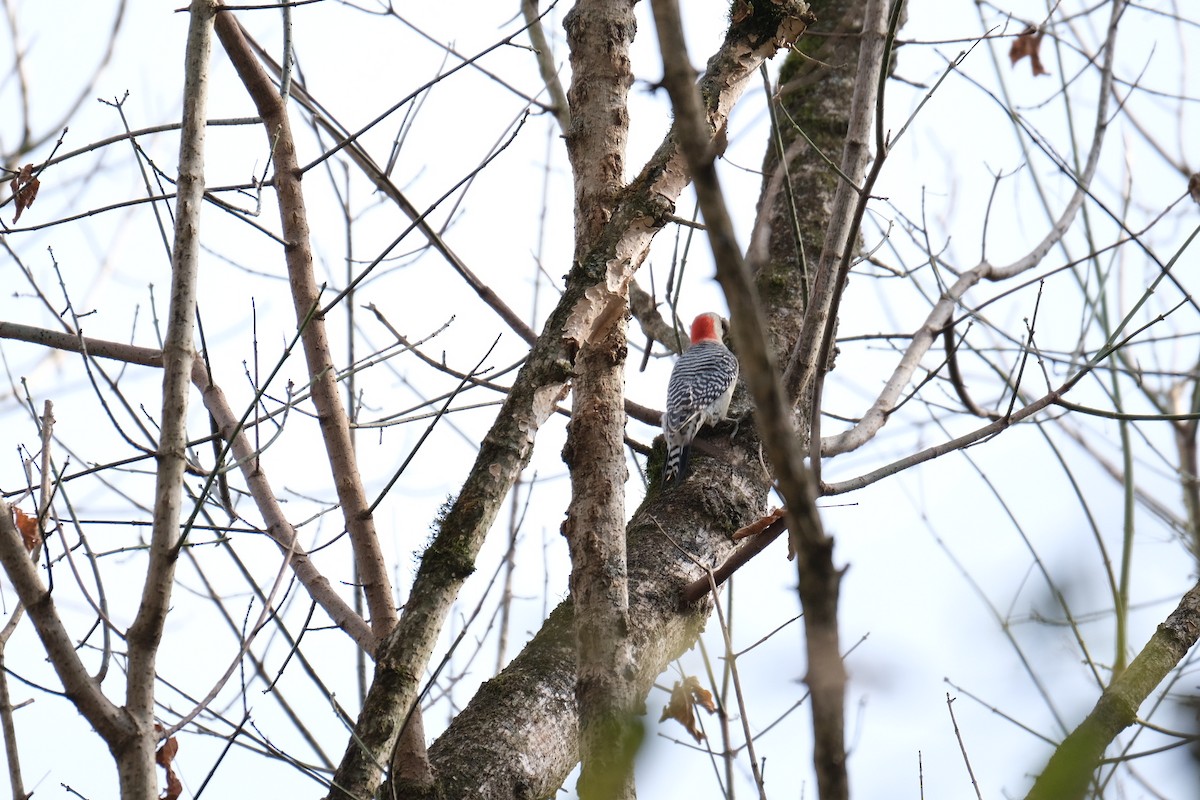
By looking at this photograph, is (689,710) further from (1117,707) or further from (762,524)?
(1117,707)

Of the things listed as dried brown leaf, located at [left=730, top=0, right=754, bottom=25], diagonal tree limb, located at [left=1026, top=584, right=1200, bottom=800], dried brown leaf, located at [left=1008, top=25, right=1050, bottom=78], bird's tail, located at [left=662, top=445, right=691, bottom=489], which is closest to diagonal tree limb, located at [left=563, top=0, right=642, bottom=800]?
dried brown leaf, located at [left=730, top=0, right=754, bottom=25]

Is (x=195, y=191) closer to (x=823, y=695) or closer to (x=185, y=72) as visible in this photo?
(x=185, y=72)

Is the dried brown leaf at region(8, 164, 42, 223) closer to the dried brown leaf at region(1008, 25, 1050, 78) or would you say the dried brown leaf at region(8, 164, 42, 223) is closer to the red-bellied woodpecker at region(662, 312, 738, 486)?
the red-bellied woodpecker at region(662, 312, 738, 486)

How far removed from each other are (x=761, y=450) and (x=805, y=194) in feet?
5.82

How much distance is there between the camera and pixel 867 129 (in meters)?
3.21

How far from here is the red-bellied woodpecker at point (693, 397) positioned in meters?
4.65

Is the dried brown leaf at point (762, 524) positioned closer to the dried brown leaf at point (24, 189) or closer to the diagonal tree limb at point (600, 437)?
the diagonal tree limb at point (600, 437)

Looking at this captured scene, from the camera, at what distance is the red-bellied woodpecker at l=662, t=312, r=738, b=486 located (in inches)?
183

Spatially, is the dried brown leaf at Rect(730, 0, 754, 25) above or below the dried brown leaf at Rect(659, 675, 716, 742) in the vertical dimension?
above

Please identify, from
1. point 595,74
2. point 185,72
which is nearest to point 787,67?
point 595,74

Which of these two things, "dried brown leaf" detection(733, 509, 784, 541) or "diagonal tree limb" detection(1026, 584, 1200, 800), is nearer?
"diagonal tree limb" detection(1026, 584, 1200, 800)

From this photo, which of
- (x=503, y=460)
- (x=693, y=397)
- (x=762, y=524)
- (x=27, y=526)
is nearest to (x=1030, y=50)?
(x=693, y=397)

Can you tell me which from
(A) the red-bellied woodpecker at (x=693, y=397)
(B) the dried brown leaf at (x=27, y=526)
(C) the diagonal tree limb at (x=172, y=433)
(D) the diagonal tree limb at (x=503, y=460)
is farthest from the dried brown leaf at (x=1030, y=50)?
(B) the dried brown leaf at (x=27, y=526)

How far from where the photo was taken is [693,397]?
634cm
